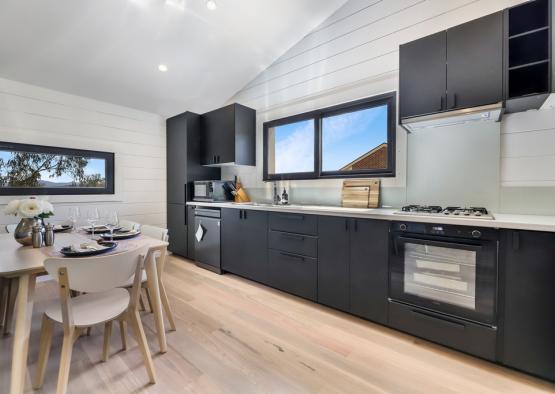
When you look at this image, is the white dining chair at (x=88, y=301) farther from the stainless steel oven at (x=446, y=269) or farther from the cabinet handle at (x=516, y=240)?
the cabinet handle at (x=516, y=240)

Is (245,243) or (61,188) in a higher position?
(61,188)

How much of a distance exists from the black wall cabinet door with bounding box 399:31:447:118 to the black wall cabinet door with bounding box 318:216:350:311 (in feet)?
3.55

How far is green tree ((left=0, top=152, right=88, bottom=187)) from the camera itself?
2821 mm

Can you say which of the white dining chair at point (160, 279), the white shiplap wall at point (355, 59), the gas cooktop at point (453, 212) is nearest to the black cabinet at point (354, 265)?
the gas cooktop at point (453, 212)

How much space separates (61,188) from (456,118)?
4328mm

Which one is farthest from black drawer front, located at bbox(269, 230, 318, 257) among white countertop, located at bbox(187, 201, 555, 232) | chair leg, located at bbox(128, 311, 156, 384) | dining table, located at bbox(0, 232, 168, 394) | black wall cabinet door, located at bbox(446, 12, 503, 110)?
black wall cabinet door, located at bbox(446, 12, 503, 110)

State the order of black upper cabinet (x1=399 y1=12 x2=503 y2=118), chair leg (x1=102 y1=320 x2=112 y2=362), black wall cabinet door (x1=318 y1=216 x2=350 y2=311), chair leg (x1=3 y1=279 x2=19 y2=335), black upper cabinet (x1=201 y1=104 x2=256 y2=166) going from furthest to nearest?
black upper cabinet (x1=201 y1=104 x2=256 y2=166) < black wall cabinet door (x1=318 y1=216 x2=350 y2=311) < chair leg (x1=3 y1=279 x2=19 y2=335) < black upper cabinet (x1=399 y1=12 x2=503 y2=118) < chair leg (x1=102 y1=320 x2=112 y2=362)

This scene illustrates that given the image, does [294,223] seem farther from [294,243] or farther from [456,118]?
[456,118]

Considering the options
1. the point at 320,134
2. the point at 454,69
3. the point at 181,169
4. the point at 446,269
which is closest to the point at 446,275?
the point at 446,269

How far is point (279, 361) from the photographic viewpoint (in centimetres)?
163

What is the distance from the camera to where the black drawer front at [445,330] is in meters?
1.60

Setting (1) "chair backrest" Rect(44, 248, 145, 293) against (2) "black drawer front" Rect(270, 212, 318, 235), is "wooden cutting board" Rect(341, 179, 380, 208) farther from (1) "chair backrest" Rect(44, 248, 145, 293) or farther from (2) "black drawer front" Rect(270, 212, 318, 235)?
(1) "chair backrest" Rect(44, 248, 145, 293)

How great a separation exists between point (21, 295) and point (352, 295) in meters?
2.15

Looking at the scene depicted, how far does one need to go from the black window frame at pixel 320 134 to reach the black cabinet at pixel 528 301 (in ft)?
3.80
